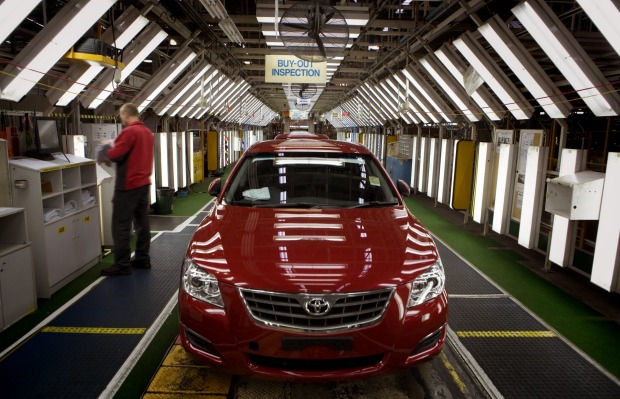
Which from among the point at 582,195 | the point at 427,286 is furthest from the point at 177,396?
the point at 582,195

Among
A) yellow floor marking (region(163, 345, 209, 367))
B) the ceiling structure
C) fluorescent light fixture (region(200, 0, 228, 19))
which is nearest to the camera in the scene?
yellow floor marking (region(163, 345, 209, 367))

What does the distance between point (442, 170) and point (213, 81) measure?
664 cm

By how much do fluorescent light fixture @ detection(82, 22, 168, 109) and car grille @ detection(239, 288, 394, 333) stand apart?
575 centimetres

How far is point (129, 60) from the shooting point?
6977 millimetres

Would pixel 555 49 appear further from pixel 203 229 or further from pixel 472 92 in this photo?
pixel 203 229

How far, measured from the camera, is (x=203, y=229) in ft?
10.2

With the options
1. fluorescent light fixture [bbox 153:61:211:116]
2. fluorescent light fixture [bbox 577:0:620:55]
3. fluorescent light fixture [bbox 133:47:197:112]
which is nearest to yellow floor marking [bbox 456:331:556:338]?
fluorescent light fixture [bbox 577:0:620:55]

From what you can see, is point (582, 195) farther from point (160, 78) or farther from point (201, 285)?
point (160, 78)

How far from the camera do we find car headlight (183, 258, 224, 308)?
2471 mm

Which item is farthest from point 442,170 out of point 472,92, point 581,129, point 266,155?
point 266,155

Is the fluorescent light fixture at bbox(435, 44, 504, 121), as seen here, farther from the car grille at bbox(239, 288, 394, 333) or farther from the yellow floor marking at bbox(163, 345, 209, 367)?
the yellow floor marking at bbox(163, 345, 209, 367)

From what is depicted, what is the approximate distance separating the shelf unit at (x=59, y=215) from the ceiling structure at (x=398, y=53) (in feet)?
3.31

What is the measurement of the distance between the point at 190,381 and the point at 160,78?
23.2 ft

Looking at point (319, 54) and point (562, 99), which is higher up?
point (319, 54)
